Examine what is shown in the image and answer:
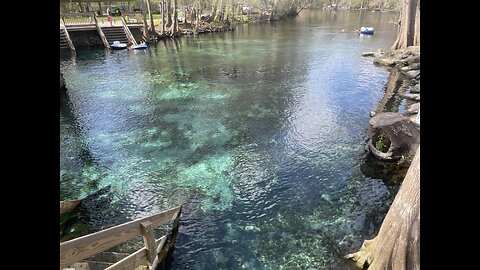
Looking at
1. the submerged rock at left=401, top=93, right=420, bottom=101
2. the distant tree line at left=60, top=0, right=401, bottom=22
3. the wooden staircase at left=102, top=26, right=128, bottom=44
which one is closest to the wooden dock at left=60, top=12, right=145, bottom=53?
the wooden staircase at left=102, top=26, right=128, bottom=44

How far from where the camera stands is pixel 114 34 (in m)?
48.1

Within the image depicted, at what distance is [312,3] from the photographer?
415 feet

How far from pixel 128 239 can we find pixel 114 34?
152ft

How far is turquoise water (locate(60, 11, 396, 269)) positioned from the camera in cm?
1135

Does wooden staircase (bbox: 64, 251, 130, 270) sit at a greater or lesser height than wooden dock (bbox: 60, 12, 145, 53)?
lesser

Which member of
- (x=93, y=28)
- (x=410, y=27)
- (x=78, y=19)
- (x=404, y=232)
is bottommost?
(x=404, y=232)

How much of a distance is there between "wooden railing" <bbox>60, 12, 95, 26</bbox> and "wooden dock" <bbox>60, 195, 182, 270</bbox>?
44.4 metres

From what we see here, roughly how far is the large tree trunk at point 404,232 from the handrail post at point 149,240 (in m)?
6.02

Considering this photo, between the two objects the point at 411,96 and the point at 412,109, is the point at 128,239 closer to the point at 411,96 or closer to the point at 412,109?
the point at 412,109

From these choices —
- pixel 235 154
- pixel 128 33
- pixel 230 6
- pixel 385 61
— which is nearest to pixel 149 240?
pixel 235 154

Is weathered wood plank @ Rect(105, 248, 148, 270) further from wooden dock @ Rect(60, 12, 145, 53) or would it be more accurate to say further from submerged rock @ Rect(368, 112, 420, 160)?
wooden dock @ Rect(60, 12, 145, 53)

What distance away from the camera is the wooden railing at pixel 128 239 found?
6.63m
